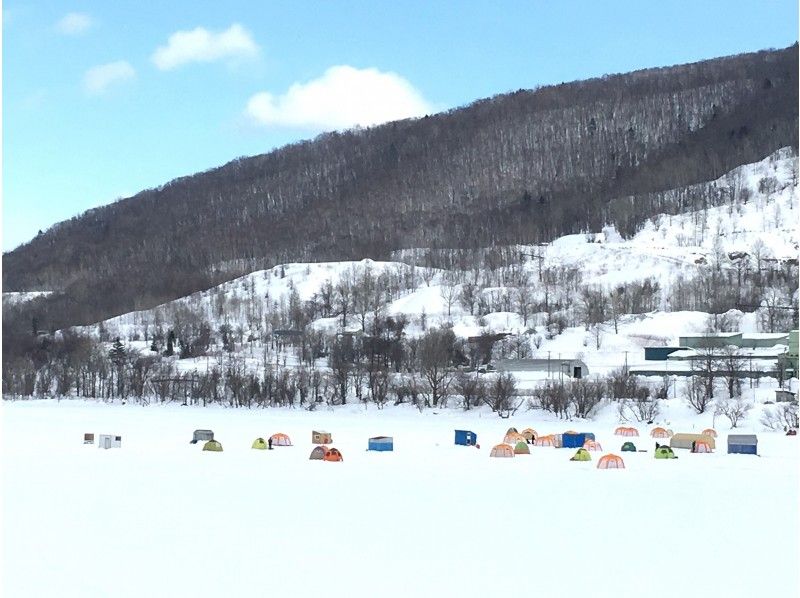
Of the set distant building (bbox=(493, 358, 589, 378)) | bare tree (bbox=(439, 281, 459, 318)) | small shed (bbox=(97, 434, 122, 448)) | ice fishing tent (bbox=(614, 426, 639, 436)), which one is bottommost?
ice fishing tent (bbox=(614, 426, 639, 436))

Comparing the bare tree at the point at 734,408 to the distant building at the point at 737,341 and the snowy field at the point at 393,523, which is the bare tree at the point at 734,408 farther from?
the distant building at the point at 737,341

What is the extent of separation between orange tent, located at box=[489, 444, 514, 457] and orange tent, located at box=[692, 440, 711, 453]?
18.6ft

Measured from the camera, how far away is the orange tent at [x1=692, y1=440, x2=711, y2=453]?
91.7 feet

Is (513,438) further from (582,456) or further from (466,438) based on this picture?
(582,456)

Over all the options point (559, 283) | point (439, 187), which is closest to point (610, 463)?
point (559, 283)

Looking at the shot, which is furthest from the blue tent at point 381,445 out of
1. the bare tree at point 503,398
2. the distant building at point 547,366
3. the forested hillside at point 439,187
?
the forested hillside at point 439,187

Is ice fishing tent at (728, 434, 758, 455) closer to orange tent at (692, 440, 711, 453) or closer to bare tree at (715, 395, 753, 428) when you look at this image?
orange tent at (692, 440, 711, 453)

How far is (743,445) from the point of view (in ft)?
90.6

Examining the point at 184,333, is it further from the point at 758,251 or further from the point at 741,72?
the point at 741,72

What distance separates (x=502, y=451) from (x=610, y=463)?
3.57m

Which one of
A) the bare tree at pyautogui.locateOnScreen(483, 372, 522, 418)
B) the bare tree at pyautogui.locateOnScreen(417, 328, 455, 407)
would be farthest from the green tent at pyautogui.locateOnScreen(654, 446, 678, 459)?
the bare tree at pyautogui.locateOnScreen(417, 328, 455, 407)

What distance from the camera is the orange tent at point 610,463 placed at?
78.8ft

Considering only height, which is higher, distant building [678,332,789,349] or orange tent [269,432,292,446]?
distant building [678,332,789,349]

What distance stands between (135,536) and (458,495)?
7056mm
